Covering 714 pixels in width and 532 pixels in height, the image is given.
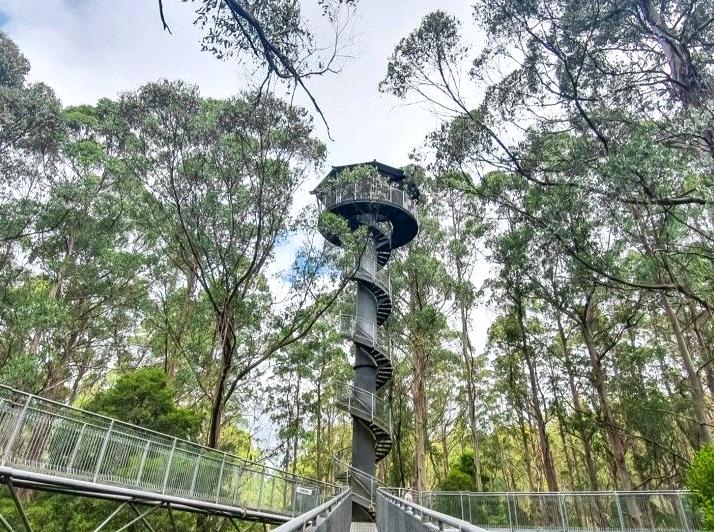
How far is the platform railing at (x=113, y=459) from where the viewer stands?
21.7ft

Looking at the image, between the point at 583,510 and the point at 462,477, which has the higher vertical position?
the point at 462,477

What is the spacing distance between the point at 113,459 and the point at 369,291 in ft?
43.4

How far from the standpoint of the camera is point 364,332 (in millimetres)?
Answer: 18766

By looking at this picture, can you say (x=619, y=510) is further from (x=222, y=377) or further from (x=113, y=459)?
A: (x=113, y=459)

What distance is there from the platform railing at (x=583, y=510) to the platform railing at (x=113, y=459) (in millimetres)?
5898

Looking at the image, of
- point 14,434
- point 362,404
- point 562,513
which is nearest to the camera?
point 14,434

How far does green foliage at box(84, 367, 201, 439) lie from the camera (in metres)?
13.4

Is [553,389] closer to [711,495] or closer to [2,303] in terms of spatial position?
[711,495]

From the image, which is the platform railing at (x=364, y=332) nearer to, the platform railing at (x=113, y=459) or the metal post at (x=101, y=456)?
the platform railing at (x=113, y=459)

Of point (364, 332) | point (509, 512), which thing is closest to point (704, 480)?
point (509, 512)

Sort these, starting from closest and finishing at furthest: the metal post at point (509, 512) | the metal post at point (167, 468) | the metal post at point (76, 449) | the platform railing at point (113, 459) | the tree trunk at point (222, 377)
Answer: the platform railing at point (113, 459) < the metal post at point (76, 449) < the metal post at point (167, 468) < the metal post at point (509, 512) < the tree trunk at point (222, 377)

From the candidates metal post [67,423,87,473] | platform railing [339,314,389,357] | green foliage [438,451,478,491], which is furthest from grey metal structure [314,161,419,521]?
metal post [67,423,87,473]

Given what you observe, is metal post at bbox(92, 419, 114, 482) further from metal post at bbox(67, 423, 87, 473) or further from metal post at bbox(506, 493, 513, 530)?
metal post at bbox(506, 493, 513, 530)

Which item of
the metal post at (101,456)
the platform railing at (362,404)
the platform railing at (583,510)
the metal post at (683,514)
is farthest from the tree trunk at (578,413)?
the metal post at (101,456)
